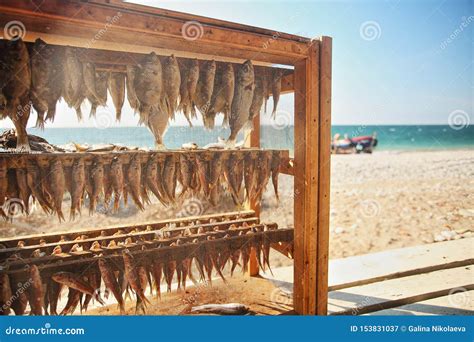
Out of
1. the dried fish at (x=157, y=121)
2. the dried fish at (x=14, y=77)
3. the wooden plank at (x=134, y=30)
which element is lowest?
the dried fish at (x=157, y=121)

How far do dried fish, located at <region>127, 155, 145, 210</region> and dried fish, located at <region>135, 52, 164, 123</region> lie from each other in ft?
1.46

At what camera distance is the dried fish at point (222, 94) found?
10.8 feet

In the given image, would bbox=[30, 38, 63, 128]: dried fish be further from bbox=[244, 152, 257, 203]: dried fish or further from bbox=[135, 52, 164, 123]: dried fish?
bbox=[244, 152, 257, 203]: dried fish

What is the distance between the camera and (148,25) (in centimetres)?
260

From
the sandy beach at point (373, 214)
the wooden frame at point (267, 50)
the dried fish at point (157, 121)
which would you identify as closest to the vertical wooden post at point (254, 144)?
the wooden frame at point (267, 50)

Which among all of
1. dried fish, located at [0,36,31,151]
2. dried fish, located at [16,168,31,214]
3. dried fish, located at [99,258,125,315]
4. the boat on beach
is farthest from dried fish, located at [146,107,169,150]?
the boat on beach

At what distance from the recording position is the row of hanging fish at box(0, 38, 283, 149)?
97.5 inches

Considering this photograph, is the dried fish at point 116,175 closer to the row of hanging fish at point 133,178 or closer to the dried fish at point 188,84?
the row of hanging fish at point 133,178

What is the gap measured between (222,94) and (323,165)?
1.32 m

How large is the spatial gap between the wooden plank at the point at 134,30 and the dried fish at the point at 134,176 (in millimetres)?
1072

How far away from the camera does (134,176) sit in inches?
118

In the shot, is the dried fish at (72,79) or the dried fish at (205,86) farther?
the dried fish at (205,86)

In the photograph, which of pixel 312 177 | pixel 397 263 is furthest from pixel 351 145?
pixel 312 177

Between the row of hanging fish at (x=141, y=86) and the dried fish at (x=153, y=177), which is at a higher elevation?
the row of hanging fish at (x=141, y=86)
